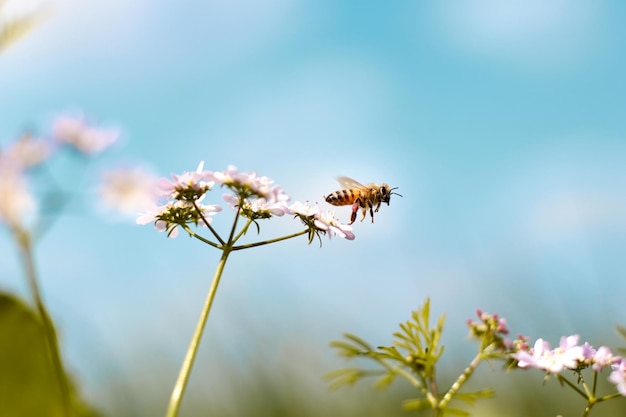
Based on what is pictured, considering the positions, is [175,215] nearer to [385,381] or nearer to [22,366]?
[385,381]

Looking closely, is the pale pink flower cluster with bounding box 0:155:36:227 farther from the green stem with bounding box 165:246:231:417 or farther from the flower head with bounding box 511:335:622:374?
the flower head with bounding box 511:335:622:374

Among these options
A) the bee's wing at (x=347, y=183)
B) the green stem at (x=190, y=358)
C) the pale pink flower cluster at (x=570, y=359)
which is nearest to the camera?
the green stem at (x=190, y=358)

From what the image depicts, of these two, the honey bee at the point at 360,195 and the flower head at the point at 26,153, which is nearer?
the flower head at the point at 26,153

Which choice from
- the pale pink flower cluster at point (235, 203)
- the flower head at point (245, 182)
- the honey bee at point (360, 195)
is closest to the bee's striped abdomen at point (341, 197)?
the honey bee at point (360, 195)

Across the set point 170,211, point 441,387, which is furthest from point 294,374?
point 170,211

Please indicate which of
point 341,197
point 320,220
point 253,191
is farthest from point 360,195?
point 253,191

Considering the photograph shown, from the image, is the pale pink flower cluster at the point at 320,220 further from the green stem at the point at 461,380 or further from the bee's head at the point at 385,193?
the bee's head at the point at 385,193
